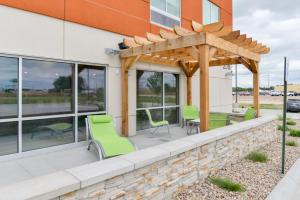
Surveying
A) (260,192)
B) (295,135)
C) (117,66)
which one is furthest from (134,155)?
(295,135)

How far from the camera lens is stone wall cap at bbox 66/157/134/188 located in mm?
2611

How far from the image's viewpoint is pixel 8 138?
5.10m

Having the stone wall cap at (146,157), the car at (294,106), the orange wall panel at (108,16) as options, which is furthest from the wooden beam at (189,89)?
the car at (294,106)

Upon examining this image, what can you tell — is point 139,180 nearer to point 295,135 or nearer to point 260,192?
point 260,192

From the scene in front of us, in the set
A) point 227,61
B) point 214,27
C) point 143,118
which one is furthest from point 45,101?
point 227,61

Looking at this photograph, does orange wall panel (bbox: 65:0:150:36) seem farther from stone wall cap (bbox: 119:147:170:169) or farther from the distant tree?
stone wall cap (bbox: 119:147:170:169)

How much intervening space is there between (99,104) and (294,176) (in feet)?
17.7

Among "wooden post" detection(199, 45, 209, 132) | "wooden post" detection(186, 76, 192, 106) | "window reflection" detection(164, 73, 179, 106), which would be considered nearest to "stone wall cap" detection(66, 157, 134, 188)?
"wooden post" detection(199, 45, 209, 132)

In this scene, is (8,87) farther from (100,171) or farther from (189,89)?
(189,89)

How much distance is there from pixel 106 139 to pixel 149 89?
12.5ft

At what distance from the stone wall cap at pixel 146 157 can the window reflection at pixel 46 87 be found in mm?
3227

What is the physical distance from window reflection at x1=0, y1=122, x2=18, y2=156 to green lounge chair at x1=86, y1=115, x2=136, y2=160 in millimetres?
1651

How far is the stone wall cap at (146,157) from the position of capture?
3.21 m

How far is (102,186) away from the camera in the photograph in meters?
2.75
